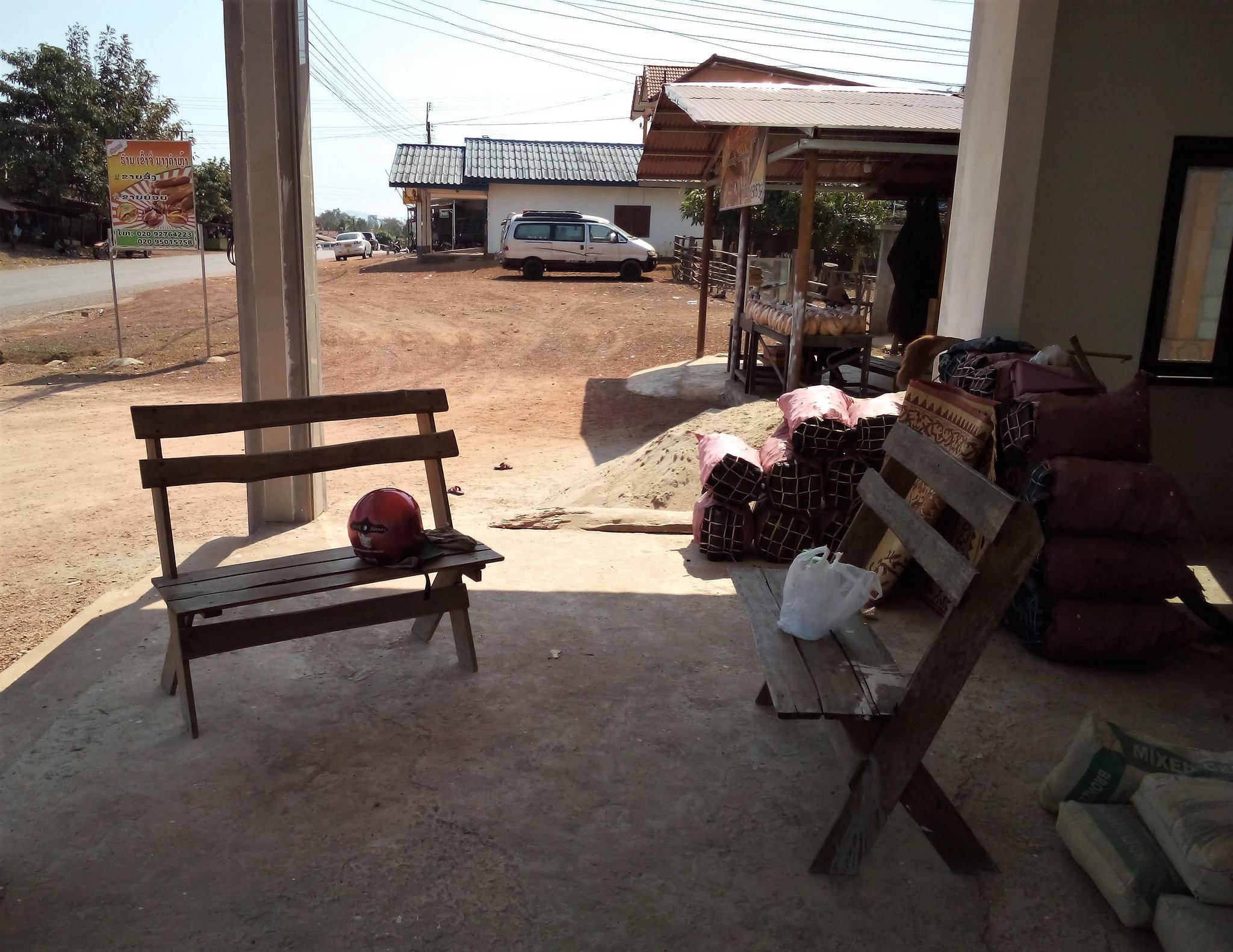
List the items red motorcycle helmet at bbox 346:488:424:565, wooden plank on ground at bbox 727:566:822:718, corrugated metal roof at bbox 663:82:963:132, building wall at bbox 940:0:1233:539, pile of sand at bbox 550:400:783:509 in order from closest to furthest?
1. wooden plank on ground at bbox 727:566:822:718
2. red motorcycle helmet at bbox 346:488:424:565
3. building wall at bbox 940:0:1233:539
4. pile of sand at bbox 550:400:783:509
5. corrugated metal roof at bbox 663:82:963:132

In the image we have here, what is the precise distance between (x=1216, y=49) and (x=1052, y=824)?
4.59 meters

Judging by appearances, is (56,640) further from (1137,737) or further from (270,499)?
(1137,737)

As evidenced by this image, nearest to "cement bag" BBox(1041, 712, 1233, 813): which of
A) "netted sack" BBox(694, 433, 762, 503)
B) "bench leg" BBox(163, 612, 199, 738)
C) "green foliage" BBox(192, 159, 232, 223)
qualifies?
"netted sack" BBox(694, 433, 762, 503)

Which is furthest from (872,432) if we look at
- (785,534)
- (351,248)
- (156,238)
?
(351,248)

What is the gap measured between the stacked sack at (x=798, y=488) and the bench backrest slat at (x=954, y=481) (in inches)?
70.5

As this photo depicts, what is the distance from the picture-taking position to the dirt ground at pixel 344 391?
6.54 metres

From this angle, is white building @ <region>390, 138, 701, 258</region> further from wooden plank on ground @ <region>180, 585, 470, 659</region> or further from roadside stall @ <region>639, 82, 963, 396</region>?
wooden plank on ground @ <region>180, 585, 470, 659</region>

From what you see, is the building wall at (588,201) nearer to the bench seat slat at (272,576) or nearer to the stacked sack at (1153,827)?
the bench seat slat at (272,576)

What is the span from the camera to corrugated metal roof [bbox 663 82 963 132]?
8.62m

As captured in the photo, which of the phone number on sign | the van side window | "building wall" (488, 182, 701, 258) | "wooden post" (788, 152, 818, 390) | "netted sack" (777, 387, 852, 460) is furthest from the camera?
"building wall" (488, 182, 701, 258)

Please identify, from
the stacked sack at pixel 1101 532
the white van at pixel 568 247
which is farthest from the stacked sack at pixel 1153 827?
the white van at pixel 568 247

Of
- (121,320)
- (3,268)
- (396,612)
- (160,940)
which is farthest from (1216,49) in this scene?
(3,268)

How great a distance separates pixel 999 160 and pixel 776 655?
147 inches

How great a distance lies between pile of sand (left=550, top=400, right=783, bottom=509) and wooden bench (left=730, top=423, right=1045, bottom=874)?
14.0 ft
